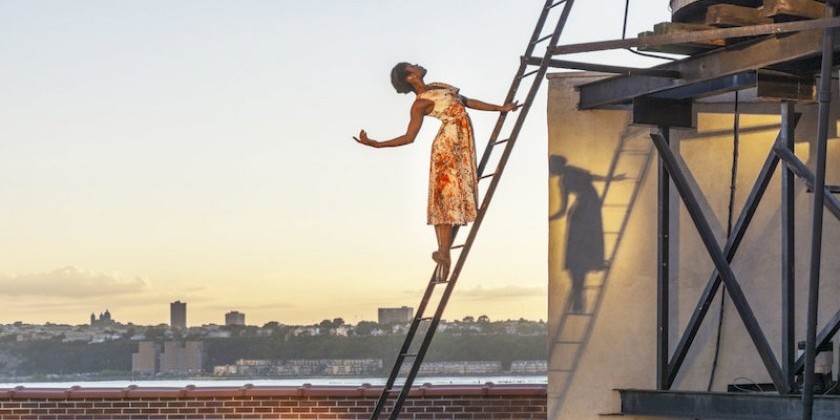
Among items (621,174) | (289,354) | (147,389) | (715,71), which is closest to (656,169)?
(621,174)

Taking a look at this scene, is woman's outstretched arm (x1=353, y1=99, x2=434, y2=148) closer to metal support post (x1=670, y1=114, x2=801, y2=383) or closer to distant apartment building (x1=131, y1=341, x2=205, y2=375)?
metal support post (x1=670, y1=114, x2=801, y2=383)

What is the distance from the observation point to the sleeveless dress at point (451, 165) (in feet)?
48.3

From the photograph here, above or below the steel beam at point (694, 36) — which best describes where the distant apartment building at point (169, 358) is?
below

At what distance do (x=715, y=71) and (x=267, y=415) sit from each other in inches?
312

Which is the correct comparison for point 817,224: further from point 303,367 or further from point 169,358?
point 303,367

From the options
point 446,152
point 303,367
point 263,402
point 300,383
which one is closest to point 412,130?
point 446,152

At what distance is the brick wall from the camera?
20000 millimetres

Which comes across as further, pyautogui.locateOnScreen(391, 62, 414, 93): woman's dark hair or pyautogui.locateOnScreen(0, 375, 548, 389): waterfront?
pyautogui.locateOnScreen(0, 375, 548, 389): waterfront

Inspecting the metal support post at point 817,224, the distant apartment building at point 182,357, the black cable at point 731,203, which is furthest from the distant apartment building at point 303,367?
the metal support post at point 817,224

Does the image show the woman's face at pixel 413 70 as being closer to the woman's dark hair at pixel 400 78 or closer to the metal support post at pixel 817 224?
the woman's dark hair at pixel 400 78

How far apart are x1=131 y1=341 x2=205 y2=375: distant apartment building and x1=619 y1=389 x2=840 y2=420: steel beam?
49.5 ft

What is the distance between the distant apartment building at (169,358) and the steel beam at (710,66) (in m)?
15.2

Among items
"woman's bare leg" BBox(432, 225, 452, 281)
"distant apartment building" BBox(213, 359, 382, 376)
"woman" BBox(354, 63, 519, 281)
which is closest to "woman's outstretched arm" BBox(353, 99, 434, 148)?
"woman" BBox(354, 63, 519, 281)

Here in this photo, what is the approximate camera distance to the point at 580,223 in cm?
1688
